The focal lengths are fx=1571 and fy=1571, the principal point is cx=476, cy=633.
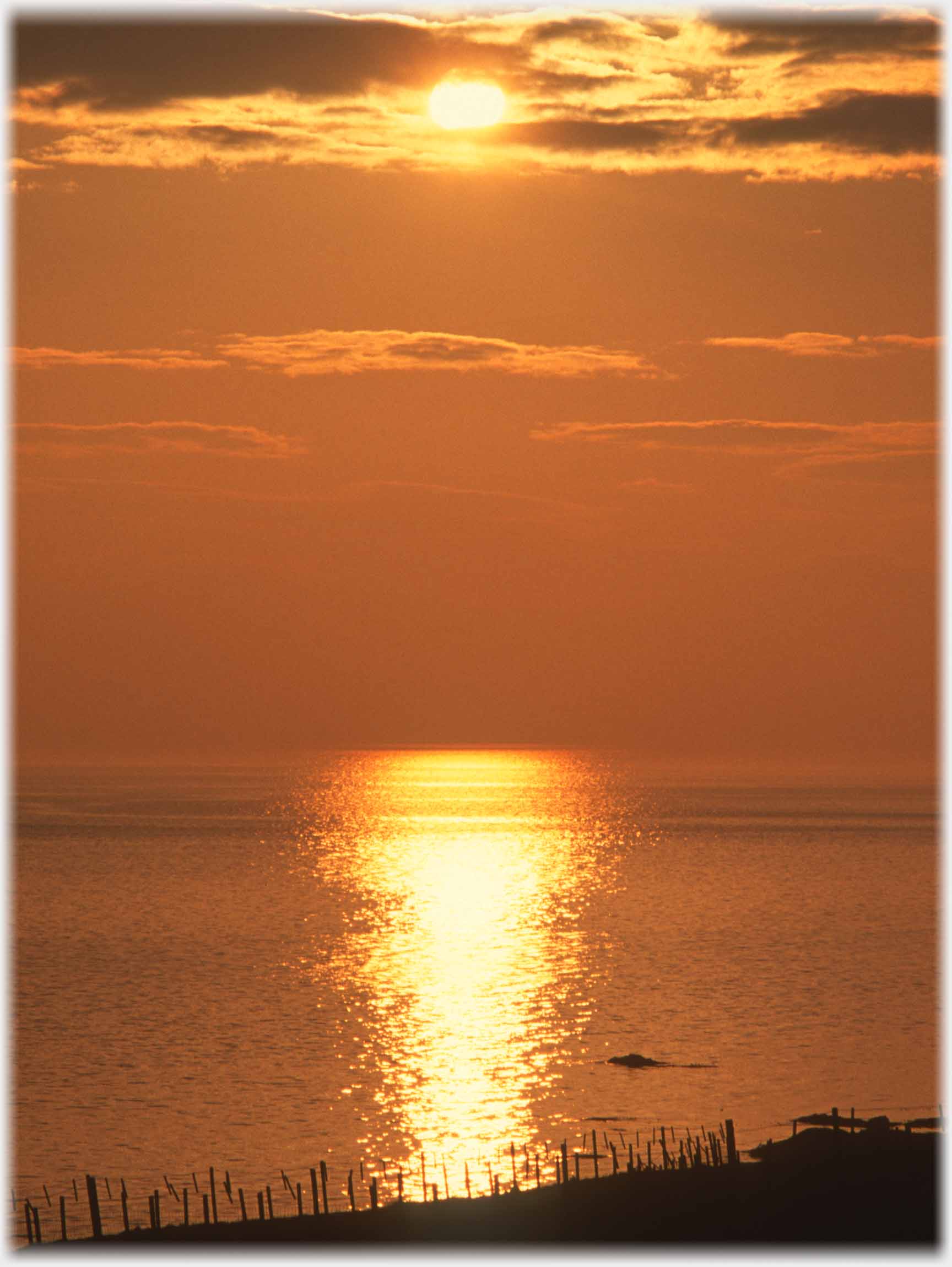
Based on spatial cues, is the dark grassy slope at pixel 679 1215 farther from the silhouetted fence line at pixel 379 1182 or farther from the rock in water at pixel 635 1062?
the rock in water at pixel 635 1062

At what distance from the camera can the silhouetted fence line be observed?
153 feet

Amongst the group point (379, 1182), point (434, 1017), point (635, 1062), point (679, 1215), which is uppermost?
point (434, 1017)

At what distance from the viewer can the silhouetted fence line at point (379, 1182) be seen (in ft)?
153

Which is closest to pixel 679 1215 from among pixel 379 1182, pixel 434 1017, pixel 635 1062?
pixel 379 1182

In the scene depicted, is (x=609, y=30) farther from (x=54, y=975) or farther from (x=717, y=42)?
(x=54, y=975)

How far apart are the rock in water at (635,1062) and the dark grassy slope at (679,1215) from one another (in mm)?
34116

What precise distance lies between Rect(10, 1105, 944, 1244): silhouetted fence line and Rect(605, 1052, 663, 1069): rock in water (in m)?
13.7

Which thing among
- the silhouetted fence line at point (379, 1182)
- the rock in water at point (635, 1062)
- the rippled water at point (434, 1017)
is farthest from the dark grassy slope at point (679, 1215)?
the rock in water at point (635, 1062)

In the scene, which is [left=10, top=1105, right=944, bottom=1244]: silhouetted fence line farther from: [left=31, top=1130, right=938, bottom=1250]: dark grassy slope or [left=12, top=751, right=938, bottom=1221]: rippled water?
[left=31, top=1130, right=938, bottom=1250]: dark grassy slope

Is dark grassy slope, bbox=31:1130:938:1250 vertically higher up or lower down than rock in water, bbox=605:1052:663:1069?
lower down

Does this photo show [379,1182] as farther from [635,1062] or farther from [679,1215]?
[635,1062]

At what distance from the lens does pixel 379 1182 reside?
172ft

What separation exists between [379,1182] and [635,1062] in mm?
23318

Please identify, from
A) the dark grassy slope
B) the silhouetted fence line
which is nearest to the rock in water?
the silhouetted fence line
